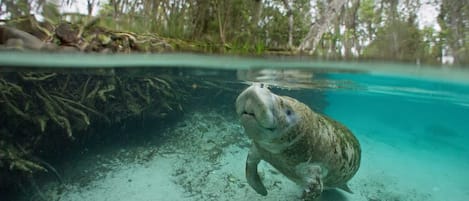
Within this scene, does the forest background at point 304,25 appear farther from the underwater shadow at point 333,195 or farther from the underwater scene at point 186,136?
the underwater shadow at point 333,195

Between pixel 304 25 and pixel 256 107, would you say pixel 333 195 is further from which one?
pixel 304 25

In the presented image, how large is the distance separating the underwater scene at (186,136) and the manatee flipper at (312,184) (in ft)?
0.04

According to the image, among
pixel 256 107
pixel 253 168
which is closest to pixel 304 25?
pixel 253 168

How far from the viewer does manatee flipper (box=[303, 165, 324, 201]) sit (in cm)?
408

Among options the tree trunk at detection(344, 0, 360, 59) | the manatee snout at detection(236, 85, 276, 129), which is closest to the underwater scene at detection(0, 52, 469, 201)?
the manatee snout at detection(236, 85, 276, 129)

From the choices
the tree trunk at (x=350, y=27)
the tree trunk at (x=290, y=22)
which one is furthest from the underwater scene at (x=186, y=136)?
the tree trunk at (x=350, y=27)

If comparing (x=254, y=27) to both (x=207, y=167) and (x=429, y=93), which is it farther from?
(x=429, y=93)

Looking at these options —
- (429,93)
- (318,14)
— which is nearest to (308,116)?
(318,14)

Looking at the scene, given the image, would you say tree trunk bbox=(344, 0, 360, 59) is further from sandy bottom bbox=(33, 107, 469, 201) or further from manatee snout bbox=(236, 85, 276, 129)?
manatee snout bbox=(236, 85, 276, 129)

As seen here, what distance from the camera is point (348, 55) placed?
7383mm

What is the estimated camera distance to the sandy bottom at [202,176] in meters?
6.39

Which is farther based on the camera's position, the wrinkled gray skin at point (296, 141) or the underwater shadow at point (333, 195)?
the underwater shadow at point (333, 195)

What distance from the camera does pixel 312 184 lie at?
4109 mm

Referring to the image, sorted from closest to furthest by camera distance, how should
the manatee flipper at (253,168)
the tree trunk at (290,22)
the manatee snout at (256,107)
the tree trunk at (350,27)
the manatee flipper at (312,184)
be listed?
the manatee snout at (256,107)
the manatee flipper at (312,184)
the manatee flipper at (253,168)
the tree trunk at (350,27)
the tree trunk at (290,22)
